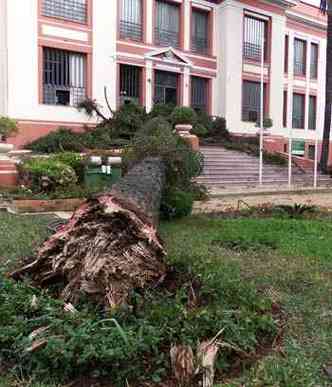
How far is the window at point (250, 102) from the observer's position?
27875mm

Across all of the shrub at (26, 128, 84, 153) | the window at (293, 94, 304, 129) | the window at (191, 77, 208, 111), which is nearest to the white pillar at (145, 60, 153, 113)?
the window at (191, 77, 208, 111)

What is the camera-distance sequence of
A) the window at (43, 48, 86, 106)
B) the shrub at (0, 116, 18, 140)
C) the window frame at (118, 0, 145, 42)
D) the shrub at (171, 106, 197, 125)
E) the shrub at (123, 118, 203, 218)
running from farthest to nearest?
the window frame at (118, 0, 145, 42) → the window at (43, 48, 86, 106) → the shrub at (171, 106, 197, 125) → the shrub at (0, 116, 18, 140) → the shrub at (123, 118, 203, 218)

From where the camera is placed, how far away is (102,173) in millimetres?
11711

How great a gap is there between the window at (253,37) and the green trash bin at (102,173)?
18.0 meters

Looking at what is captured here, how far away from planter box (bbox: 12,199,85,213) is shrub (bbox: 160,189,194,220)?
1754 millimetres

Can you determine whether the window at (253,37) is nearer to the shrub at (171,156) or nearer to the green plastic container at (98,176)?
the green plastic container at (98,176)

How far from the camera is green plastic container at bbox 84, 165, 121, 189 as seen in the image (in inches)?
459

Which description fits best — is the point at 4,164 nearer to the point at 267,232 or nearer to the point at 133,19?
the point at 267,232

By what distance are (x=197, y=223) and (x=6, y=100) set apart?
13381 mm

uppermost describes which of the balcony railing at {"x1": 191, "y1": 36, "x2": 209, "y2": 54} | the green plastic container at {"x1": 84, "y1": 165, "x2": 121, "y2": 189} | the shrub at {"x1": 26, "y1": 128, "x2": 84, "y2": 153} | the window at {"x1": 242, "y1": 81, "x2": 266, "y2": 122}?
the balcony railing at {"x1": 191, "y1": 36, "x2": 209, "y2": 54}

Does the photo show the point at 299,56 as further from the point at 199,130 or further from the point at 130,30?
the point at 130,30

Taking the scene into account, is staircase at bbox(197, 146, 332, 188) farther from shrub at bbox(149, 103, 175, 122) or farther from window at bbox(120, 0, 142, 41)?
window at bbox(120, 0, 142, 41)

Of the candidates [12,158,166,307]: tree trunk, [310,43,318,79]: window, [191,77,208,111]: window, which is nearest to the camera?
[12,158,166,307]: tree trunk

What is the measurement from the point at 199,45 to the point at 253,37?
3924 millimetres
